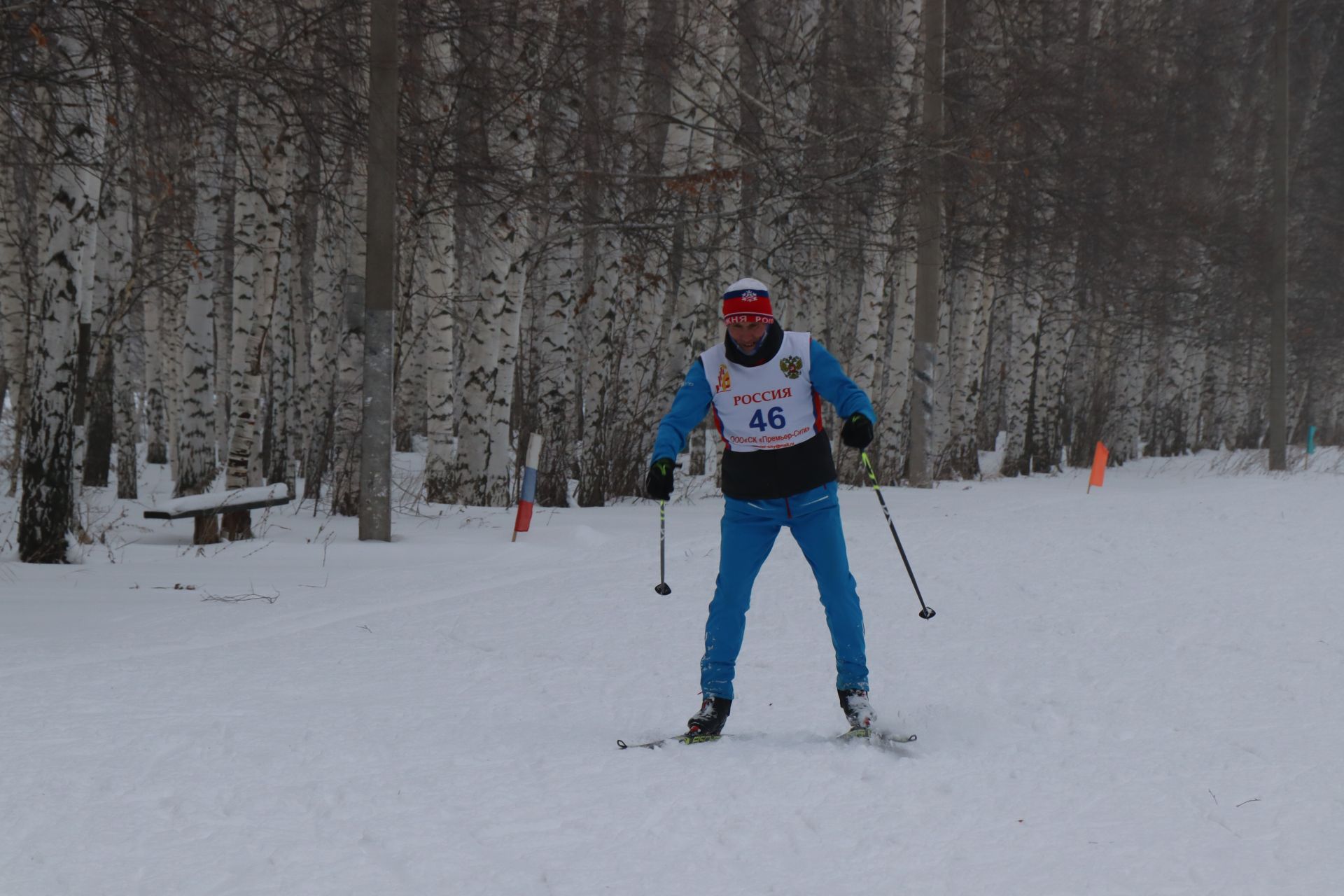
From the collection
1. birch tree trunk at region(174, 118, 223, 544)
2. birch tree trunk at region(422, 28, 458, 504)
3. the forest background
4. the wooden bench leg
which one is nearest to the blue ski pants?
the forest background

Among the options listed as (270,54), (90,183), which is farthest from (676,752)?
(90,183)

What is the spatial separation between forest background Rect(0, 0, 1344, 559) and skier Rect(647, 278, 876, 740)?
4.91 meters

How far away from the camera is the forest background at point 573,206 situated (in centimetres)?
1008

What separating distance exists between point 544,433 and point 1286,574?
865 centimetres

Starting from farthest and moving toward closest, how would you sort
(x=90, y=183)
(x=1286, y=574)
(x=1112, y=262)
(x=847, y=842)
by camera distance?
(x=1112, y=262) < (x=1286, y=574) < (x=90, y=183) < (x=847, y=842)

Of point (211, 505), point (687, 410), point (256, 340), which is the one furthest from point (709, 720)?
point (256, 340)

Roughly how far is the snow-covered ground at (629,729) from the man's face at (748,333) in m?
1.74

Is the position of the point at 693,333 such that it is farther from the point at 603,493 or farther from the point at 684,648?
the point at 684,648

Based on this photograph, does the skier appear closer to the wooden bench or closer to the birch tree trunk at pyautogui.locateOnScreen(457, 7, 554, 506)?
the wooden bench

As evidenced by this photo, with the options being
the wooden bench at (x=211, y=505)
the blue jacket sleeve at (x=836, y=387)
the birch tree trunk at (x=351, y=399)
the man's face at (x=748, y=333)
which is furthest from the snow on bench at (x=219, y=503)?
the blue jacket sleeve at (x=836, y=387)

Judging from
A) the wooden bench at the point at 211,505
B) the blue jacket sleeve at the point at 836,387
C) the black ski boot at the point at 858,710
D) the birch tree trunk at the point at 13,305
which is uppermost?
the birch tree trunk at the point at 13,305

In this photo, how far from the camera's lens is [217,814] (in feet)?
14.6

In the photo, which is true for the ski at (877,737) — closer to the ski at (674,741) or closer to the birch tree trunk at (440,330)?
the ski at (674,741)

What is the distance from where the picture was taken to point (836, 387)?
5.70m
